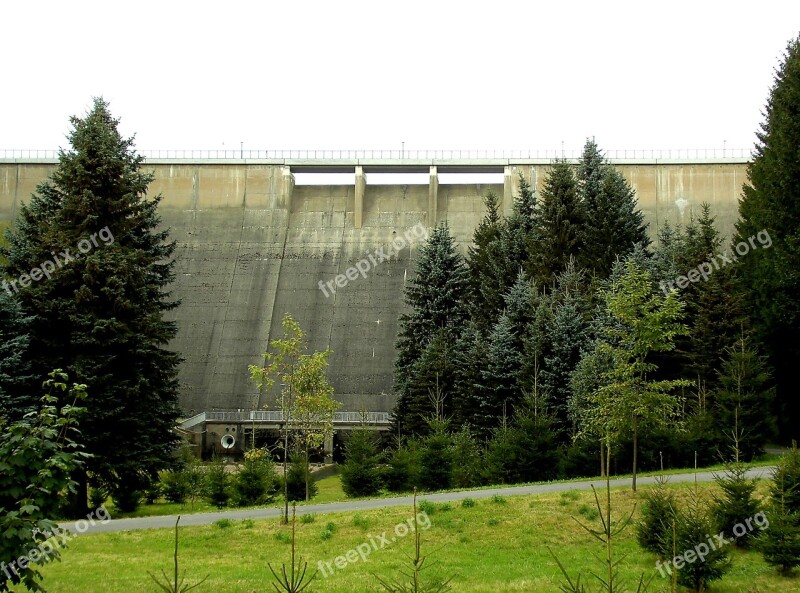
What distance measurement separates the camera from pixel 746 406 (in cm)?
2433

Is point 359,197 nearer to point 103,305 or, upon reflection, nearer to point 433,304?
point 433,304

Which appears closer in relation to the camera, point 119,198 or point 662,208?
point 119,198

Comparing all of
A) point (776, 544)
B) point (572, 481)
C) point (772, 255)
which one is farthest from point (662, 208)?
point (776, 544)

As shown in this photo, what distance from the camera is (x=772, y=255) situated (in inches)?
1246

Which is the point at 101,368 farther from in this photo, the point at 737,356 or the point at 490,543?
the point at 737,356

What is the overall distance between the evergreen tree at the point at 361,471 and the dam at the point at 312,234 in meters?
22.4

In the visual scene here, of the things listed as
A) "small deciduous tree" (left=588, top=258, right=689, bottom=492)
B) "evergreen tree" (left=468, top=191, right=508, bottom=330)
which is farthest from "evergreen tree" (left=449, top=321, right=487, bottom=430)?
"small deciduous tree" (left=588, top=258, right=689, bottom=492)

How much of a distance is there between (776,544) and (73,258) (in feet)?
65.9

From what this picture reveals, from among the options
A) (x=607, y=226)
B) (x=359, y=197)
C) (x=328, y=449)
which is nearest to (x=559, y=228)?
(x=607, y=226)

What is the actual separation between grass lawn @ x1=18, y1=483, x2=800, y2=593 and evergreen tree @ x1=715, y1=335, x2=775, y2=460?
15.2 feet

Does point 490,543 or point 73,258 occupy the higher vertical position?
point 73,258

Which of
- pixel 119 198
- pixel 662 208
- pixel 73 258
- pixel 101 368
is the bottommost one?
pixel 101 368

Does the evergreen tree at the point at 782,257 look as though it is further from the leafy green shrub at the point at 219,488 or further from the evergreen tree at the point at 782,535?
the leafy green shrub at the point at 219,488

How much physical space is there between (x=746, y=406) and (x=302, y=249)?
36.2 meters
